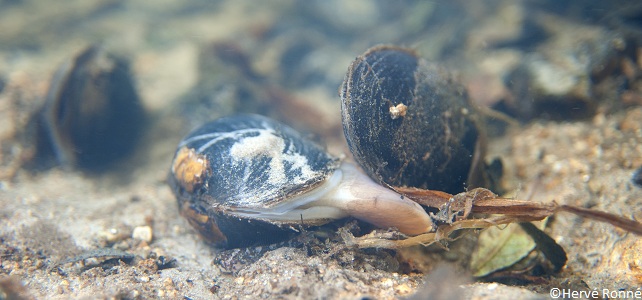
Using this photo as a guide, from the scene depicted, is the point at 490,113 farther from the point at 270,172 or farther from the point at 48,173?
A: the point at 48,173

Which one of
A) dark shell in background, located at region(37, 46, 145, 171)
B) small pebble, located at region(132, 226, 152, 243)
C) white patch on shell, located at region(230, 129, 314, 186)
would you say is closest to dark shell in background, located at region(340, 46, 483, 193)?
white patch on shell, located at region(230, 129, 314, 186)

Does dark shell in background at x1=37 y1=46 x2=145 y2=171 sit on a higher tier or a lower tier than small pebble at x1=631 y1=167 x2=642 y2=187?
lower

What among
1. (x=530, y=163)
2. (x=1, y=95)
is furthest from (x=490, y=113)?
(x=1, y=95)

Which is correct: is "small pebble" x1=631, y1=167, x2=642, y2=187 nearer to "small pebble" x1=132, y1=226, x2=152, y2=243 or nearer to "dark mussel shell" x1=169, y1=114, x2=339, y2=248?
"dark mussel shell" x1=169, y1=114, x2=339, y2=248

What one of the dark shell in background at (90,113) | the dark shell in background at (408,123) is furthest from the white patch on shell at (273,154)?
the dark shell in background at (90,113)

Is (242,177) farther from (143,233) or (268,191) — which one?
(143,233)

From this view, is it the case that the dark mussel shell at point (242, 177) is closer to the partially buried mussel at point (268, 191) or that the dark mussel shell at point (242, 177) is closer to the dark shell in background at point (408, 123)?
the partially buried mussel at point (268, 191)

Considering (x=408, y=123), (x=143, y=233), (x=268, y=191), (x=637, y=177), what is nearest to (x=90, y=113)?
(x=143, y=233)
